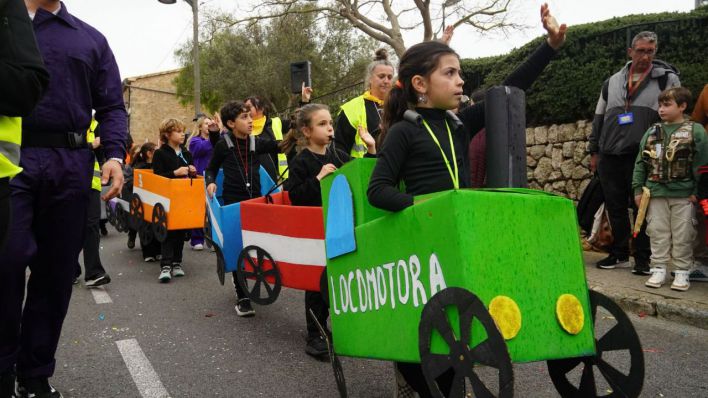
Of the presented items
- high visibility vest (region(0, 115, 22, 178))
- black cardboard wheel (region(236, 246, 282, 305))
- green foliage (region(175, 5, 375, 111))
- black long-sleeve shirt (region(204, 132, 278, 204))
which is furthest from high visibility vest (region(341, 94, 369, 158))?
green foliage (region(175, 5, 375, 111))

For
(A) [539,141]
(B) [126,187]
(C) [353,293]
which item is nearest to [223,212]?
(C) [353,293]

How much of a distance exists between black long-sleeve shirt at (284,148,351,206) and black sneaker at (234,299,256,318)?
1272 mm

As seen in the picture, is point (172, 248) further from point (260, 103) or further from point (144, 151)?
point (144, 151)

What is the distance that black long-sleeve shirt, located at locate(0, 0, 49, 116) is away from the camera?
2.20 metres

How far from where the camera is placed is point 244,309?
16.7 feet

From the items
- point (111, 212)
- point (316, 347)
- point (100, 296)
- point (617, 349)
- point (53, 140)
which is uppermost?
point (53, 140)

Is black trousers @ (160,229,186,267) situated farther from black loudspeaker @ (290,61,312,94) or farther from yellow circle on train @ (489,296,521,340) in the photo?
yellow circle on train @ (489,296,521,340)

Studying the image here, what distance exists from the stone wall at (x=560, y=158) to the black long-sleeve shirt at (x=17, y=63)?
7051mm

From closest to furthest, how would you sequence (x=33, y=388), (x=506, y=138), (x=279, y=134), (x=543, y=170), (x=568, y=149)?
(x=506, y=138)
(x=33, y=388)
(x=279, y=134)
(x=568, y=149)
(x=543, y=170)

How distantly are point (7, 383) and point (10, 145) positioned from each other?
1198 millimetres

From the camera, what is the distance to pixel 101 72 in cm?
315

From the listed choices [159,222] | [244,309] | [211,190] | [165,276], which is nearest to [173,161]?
[159,222]

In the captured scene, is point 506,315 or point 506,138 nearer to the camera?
point 506,315

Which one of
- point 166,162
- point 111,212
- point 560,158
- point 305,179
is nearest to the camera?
point 305,179
